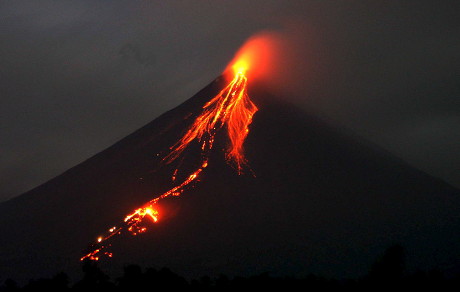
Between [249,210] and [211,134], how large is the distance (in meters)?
8.02

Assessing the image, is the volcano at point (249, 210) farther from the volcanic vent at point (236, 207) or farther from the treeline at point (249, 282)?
the treeline at point (249, 282)

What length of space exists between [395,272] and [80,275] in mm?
19207

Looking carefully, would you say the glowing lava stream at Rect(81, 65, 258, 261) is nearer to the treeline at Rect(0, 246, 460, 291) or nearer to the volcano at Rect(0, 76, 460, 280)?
the volcano at Rect(0, 76, 460, 280)

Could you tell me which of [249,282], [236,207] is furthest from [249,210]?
[249,282]

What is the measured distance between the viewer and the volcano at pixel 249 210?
3575cm

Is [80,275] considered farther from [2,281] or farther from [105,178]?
[105,178]

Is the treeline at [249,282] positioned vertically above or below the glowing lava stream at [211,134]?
below

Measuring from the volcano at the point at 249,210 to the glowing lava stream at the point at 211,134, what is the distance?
0.55 meters

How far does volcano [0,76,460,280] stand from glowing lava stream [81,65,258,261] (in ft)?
1.81

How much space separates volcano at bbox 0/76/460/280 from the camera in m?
35.8

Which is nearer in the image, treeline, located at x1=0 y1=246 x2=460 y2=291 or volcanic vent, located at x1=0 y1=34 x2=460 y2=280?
treeline, located at x1=0 y1=246 x2=460 y2=291

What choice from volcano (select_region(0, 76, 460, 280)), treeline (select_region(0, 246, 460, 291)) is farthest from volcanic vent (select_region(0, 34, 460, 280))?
treeline (select_region(0, 246, 460, 291))

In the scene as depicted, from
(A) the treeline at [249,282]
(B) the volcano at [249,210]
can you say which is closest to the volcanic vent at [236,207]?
(B) the volcano at [249,210]

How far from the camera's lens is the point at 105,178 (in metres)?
47.3
